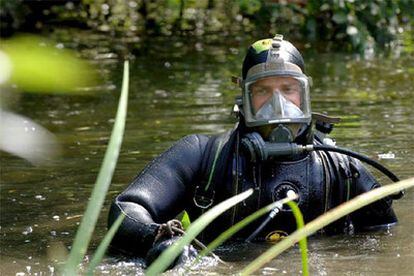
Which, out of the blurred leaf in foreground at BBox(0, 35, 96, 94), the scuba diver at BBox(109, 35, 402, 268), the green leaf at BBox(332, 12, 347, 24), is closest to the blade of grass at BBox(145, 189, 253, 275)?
the blurred leaf in foreground at BBox(0, 35, 96, 94)

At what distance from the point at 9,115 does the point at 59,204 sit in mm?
4209

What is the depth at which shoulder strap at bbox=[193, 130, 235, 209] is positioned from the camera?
12.7 feet

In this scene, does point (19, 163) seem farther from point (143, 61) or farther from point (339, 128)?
point (143, 61)

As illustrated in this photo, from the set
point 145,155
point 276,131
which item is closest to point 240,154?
point 276,131

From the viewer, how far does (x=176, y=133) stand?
7.21 meters

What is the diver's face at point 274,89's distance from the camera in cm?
390

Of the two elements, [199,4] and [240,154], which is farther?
[199,4]

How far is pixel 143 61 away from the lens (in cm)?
1284

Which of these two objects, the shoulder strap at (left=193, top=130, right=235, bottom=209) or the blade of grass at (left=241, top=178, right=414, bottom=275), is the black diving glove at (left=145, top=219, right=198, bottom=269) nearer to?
the shoulder strap at (left=193, top=130, right=235, bottom=209)

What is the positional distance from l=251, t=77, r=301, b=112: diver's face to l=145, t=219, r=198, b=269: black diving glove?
0.68 m

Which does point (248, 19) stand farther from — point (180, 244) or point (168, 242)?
point (180, 244)

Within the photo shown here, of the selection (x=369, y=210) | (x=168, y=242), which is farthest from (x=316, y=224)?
(x=369, y=210)

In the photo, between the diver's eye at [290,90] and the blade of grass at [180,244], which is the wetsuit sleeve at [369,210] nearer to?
the diver's eye at [290,90]

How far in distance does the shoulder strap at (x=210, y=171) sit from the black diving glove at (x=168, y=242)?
31 centimetres
